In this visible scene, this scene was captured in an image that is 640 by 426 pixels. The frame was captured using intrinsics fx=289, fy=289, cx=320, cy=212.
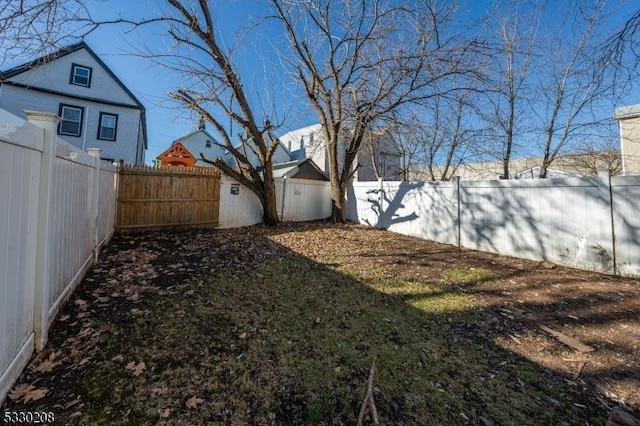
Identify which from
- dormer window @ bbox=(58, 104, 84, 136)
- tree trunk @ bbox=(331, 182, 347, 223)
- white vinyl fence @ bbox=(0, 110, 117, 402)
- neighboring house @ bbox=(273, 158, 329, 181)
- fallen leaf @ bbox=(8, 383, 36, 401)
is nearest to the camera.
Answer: white vinyl fence @ bbox=(0, 110, 117, 402)

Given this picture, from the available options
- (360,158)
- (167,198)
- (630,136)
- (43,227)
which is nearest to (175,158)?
(167,198)

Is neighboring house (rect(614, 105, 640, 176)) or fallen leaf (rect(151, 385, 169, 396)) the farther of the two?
neighboring house (rect(614, 105, 640, 176))

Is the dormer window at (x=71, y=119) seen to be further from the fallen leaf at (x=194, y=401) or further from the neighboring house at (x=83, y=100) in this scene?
the fallen leaf at (x=194, y=401)

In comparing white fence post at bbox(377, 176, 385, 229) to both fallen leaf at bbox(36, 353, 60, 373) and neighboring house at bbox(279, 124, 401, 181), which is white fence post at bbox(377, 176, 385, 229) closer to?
neighboring house at bbox(279, 124, 401, 181)

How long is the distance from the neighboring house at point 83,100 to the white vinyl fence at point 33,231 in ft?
42.6

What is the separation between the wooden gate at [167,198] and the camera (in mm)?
7070

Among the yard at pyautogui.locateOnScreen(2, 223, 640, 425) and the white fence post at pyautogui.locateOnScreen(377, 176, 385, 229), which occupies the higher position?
the white fence post at pyautogui.locateOnScreen(377, 176, 385, 229)

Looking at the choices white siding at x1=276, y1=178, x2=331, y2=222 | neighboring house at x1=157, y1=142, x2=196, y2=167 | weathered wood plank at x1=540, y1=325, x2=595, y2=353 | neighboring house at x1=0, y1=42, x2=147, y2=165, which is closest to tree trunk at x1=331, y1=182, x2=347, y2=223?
white siding at x1=276, y1=178, x2=331, y2=222

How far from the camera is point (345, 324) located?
124 inches

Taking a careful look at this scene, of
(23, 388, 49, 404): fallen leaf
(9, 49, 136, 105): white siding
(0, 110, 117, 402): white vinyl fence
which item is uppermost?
(9, 49, 136, 105): white siding

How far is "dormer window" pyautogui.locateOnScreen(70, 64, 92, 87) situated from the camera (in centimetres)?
1302

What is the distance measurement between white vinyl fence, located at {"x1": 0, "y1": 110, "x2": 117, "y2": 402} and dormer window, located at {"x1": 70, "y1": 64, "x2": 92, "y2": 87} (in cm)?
1371

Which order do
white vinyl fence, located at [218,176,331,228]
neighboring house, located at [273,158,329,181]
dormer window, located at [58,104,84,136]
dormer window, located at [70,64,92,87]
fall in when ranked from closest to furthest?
white vinyl fence, located at [218,176,331,228]
dormer window, located at [58,104,84,136]
dormer window, located at [70,64,92,87]
neighboring house, located at [273,158,329,181]

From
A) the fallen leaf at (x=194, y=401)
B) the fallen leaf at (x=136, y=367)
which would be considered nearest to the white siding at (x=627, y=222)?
the fallen leaf at (x=194, y=401)
